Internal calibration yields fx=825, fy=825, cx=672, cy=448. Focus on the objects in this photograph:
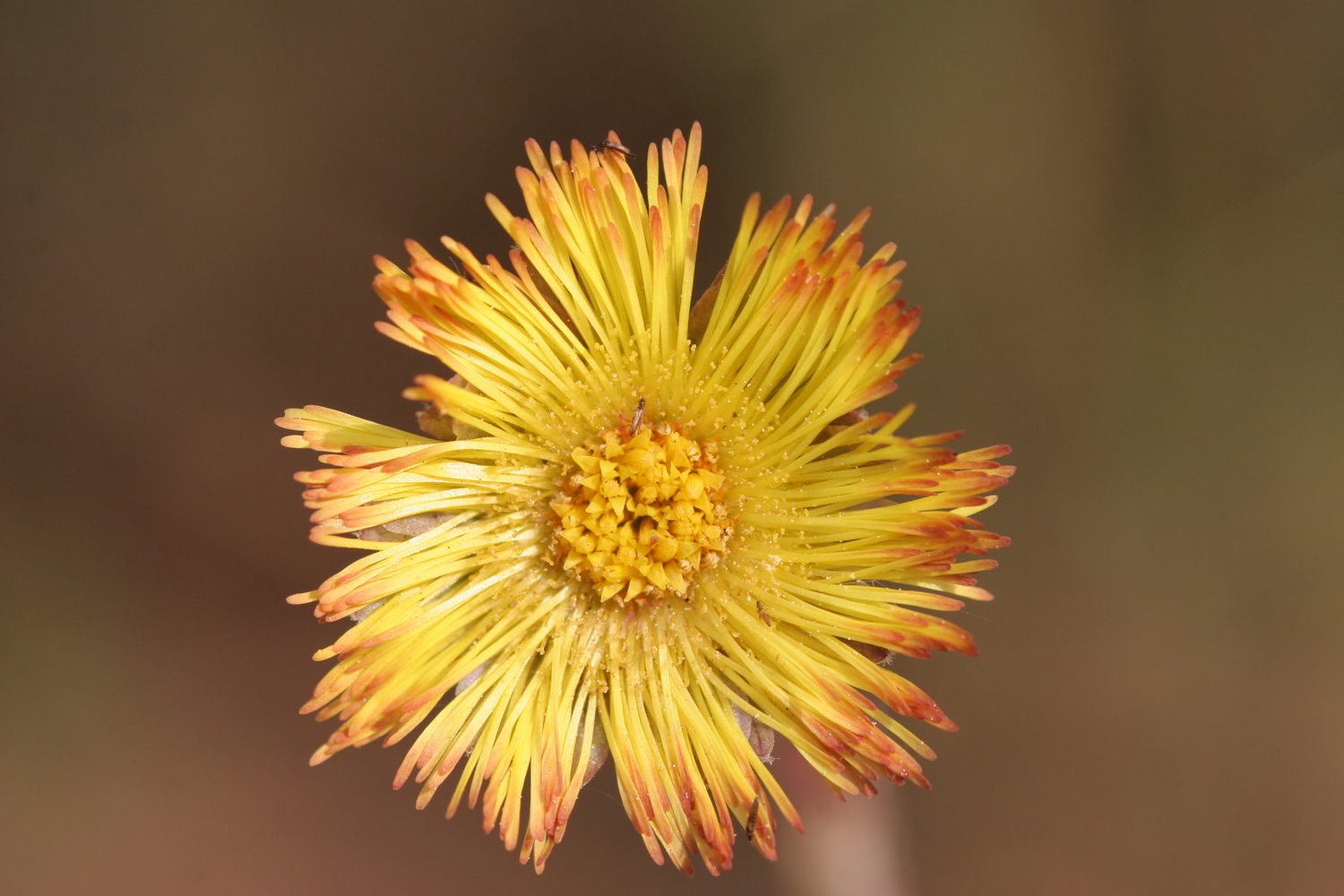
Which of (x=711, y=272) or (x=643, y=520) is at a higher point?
(x=711, y=272)

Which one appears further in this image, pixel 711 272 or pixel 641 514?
pixel 711 272

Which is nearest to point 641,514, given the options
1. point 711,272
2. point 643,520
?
point 643,520

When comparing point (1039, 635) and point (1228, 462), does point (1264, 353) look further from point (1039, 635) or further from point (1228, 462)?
point (1039, 635)

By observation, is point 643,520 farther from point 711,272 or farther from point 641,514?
point 711,272

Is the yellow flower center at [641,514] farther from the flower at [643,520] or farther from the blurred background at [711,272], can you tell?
the blurred background at [711,272]

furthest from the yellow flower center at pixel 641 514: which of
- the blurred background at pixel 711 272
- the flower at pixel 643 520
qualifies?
the blurred background at pixel 711 272
